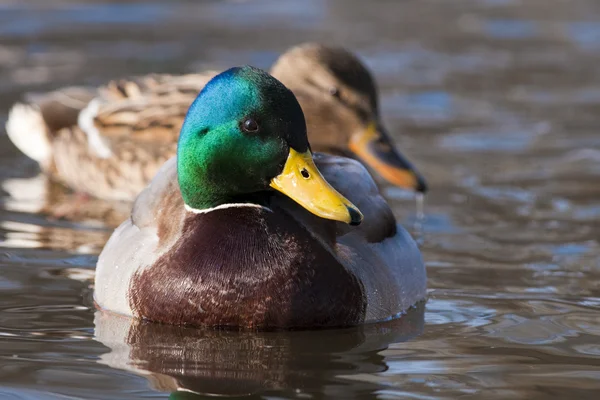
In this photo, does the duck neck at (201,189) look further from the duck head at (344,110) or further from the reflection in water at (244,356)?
the duck head at (344,110)

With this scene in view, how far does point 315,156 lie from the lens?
284 inches

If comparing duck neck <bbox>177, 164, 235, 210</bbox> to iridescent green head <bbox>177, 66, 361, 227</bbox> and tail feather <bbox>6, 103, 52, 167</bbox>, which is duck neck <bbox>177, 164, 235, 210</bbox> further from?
tail feather <bbox>6, 103, 52, 167</bbox>

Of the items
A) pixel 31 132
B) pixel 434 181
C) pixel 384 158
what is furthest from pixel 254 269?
pixel 31 132

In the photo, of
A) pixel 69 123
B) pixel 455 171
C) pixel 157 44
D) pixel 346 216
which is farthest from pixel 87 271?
pixel 157 44

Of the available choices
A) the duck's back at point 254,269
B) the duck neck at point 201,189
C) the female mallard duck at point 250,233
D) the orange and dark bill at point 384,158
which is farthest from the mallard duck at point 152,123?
the duck neck at point 201,189

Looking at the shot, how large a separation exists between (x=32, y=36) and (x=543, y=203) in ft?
24.6

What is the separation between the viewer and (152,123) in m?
9.53

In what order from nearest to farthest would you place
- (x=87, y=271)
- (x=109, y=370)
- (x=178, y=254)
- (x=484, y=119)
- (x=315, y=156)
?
1. (x=109, y=370)
2. (x=178, y=254)
3. (x=315, y=156)
4. (x=87, y=271)
5. (x=484, y=119)

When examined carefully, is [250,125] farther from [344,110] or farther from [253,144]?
[344,110]

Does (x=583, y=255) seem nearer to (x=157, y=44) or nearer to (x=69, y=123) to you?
(x=69, y=123)

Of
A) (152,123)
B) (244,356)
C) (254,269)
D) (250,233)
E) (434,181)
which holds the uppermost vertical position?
(152,123)

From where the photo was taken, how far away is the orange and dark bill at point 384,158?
904 cm

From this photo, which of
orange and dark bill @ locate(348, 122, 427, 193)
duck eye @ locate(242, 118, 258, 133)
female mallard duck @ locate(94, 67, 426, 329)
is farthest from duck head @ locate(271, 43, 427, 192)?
duck eye @ locate(242, 118, 258, 133)

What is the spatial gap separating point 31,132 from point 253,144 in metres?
4.72
